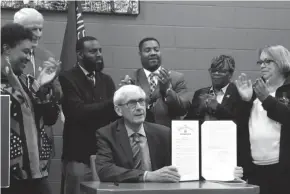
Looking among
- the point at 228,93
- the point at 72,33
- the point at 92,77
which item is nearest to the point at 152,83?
the point at 92,77

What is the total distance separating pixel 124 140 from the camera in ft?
9.53

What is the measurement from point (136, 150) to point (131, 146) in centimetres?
3

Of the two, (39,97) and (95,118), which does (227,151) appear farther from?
(95,118)

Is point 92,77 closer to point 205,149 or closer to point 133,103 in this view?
point 133,103

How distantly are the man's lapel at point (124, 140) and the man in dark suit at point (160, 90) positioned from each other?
52 centimetres

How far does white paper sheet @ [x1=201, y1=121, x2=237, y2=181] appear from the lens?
244cm

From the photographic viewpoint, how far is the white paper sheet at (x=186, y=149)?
2.45 metres

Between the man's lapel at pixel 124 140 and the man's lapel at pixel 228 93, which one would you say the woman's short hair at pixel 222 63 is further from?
the man's lapel at pixel 124 140

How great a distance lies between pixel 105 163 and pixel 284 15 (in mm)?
2705

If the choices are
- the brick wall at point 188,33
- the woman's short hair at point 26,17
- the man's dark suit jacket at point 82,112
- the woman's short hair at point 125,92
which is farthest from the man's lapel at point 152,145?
the brick wall at point 188,33

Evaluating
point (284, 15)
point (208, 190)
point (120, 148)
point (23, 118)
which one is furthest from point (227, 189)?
point (284, 15)

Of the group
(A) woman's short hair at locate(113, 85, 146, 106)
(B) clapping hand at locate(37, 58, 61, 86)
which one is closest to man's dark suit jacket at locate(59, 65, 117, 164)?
(A) woman's short hair at locate(113, 85, 146, 106)

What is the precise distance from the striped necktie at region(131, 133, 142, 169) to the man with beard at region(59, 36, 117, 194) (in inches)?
19.6

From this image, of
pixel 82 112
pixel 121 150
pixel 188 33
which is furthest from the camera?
pixel 188 33
